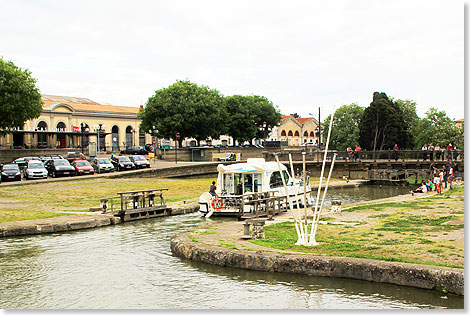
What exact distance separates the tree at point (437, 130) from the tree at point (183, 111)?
3177cm

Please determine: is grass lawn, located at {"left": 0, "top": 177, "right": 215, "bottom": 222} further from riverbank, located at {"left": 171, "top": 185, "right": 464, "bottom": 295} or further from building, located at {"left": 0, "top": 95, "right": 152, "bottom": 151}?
building, located at {"left": 0, "top": 95, "right": 152, "bottom": 151}

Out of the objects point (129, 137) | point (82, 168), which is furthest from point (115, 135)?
point (82, 168)

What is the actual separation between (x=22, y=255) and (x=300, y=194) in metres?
16.9

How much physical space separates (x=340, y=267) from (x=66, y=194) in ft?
81.7

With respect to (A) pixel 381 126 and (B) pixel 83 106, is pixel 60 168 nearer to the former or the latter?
(B) pixel 83 106

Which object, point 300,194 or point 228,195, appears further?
point 300,194

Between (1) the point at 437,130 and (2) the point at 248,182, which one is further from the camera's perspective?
(1) the point at 437,130

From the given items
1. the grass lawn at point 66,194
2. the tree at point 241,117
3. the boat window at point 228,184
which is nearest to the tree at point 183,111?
the tree at point 241,117

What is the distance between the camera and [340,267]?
13023mm

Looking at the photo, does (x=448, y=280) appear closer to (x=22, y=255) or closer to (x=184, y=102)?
(x=22, y=255)

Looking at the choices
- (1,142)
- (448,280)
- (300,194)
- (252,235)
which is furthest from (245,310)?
(1,142)

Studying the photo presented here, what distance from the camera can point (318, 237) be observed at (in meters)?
16.8

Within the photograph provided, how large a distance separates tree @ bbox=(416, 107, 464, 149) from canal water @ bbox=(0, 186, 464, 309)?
2718 inches

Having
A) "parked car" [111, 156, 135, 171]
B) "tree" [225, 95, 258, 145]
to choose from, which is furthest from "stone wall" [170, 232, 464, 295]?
"tree" [225, 95, 258, 145]
